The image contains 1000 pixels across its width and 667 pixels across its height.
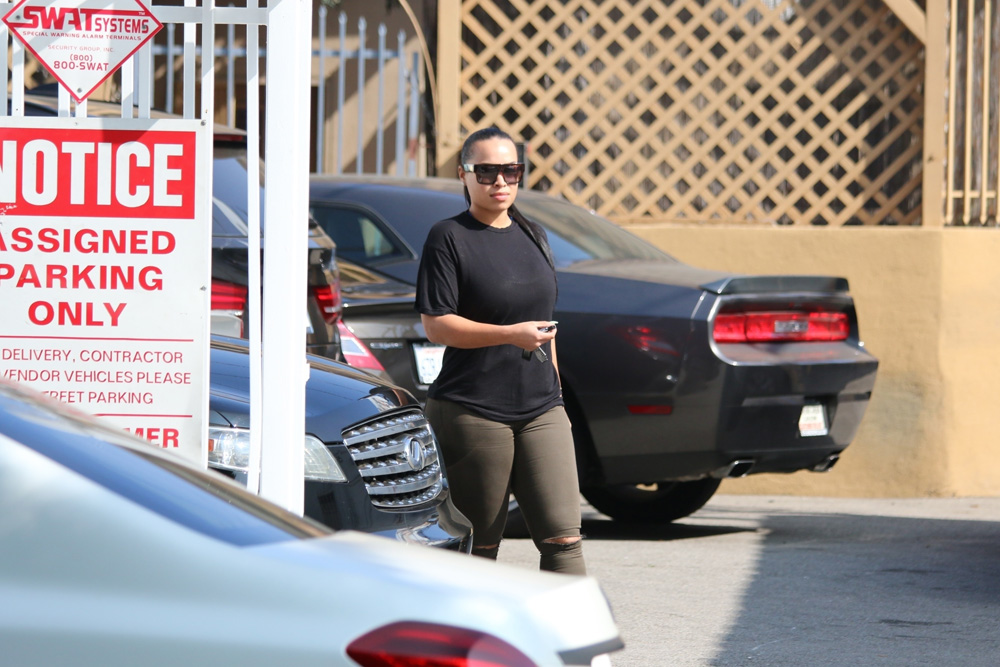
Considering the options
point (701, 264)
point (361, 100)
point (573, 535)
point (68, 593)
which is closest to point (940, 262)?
point (701, 264)

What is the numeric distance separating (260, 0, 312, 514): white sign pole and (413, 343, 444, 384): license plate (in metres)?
2.45

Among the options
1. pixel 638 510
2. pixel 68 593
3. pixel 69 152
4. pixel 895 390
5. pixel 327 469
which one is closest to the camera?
pixel 68 593

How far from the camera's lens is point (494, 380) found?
166 inches

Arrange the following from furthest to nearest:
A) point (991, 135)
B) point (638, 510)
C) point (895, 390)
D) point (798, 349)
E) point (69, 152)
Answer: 1. point (991, 135)
2. point (895, 390)
3. point (638, 510)
4. point (798, 349)
5. point (69, 152)

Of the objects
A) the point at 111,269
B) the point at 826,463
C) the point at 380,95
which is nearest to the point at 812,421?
the point at 826,463

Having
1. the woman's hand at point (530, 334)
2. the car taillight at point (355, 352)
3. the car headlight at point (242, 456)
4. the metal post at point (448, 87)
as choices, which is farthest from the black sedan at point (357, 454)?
the metal post at point (448, 87)

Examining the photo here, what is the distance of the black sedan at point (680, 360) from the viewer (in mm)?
6473

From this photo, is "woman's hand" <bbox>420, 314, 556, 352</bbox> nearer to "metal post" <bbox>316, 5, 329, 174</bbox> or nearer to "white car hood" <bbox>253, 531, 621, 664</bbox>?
"white car hood" <bbox>253, 531, 621, 664</bbox>

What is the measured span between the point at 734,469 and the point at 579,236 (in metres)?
1.65

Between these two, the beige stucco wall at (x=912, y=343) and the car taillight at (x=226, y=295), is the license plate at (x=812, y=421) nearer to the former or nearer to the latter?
the beige stucco wall at (x=912, y=343)

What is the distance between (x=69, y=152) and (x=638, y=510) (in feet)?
15.2

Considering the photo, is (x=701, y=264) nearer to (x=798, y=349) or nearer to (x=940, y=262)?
(x=940, y=262)

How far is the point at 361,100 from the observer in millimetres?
9359

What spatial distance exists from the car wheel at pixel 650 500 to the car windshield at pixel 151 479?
5.27 meters
